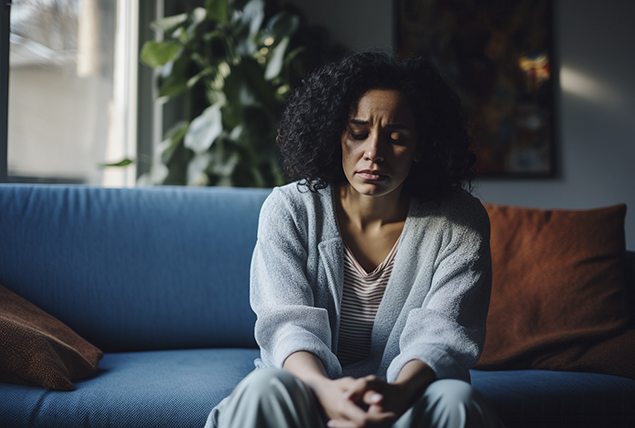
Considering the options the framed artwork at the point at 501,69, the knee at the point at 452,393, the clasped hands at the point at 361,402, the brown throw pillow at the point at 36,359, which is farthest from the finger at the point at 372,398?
the framed artwork at the point at 501,69

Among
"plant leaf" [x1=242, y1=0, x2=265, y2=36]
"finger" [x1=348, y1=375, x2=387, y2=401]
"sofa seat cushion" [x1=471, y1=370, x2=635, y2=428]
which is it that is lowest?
"sofa seat cushion" [x1=471, y1=370, x2=635, y2=428]

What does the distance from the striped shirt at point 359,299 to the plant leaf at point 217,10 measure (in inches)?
66.0

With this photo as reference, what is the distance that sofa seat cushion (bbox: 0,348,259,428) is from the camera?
111cm

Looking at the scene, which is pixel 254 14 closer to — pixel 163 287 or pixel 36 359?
pixel 163 287

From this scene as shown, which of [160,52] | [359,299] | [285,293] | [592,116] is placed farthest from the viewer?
[592,116]

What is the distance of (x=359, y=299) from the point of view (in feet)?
3.96

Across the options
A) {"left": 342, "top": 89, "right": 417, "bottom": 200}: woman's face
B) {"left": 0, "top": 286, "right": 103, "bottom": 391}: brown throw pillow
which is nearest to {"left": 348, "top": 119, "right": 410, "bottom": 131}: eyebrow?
{"left": 342, "top": 89, "right": 417, "bottom": 200}: woman's face

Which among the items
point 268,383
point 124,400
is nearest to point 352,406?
point 268,383

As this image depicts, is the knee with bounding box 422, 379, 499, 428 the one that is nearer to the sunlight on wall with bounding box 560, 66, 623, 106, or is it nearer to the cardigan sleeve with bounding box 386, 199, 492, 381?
the cardigan sleeve with bounding box 386, 199, 492, 381

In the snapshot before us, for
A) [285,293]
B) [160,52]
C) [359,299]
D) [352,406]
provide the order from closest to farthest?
[352,406] → [285,293] → [359,299] → [160,52]

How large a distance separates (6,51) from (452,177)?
161 centimetres

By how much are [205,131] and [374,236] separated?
Answer: 1.40m

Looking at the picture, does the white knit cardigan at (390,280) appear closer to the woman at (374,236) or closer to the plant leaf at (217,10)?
the woman at (374,236)

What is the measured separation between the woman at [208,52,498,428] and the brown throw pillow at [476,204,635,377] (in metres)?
0.41
